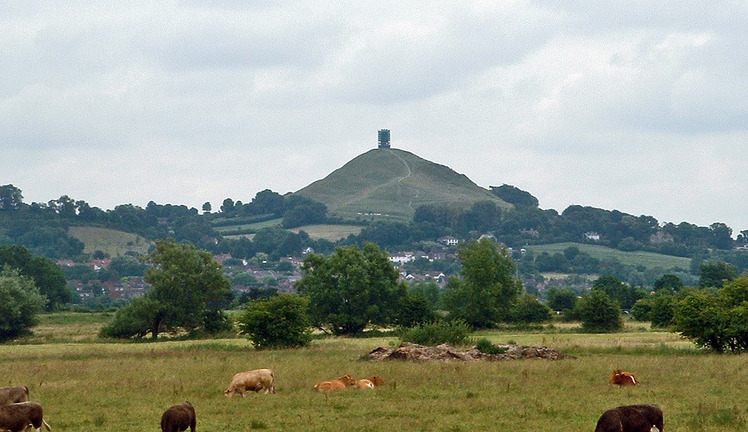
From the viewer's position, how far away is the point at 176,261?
7956 centimetres

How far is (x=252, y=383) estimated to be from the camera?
32938mm

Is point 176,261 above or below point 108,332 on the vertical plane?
above

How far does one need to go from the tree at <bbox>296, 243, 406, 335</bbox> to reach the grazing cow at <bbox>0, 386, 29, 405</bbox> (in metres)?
48.5

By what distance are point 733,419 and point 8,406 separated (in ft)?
62.2

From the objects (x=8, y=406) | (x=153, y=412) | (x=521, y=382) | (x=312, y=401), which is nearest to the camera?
(x=8, y=406)

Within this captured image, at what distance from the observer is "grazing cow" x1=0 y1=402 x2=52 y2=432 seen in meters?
24.9

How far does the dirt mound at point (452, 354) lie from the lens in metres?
42.8

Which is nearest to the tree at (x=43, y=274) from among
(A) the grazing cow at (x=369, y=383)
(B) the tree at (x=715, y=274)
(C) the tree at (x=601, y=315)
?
(C) the tree at (x=601, y=315)

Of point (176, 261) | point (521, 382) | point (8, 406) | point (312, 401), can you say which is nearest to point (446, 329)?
point (521, 382)

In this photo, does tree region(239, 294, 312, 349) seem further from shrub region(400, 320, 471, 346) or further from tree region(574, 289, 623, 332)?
tree region(574, 289, 623, 332)

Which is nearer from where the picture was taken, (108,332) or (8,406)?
(8,406)

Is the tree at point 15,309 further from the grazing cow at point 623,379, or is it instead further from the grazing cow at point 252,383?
the grazing cow at point 623,379

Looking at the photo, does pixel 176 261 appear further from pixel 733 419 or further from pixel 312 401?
pixel 733 419

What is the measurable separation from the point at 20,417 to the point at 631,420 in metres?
15.2
